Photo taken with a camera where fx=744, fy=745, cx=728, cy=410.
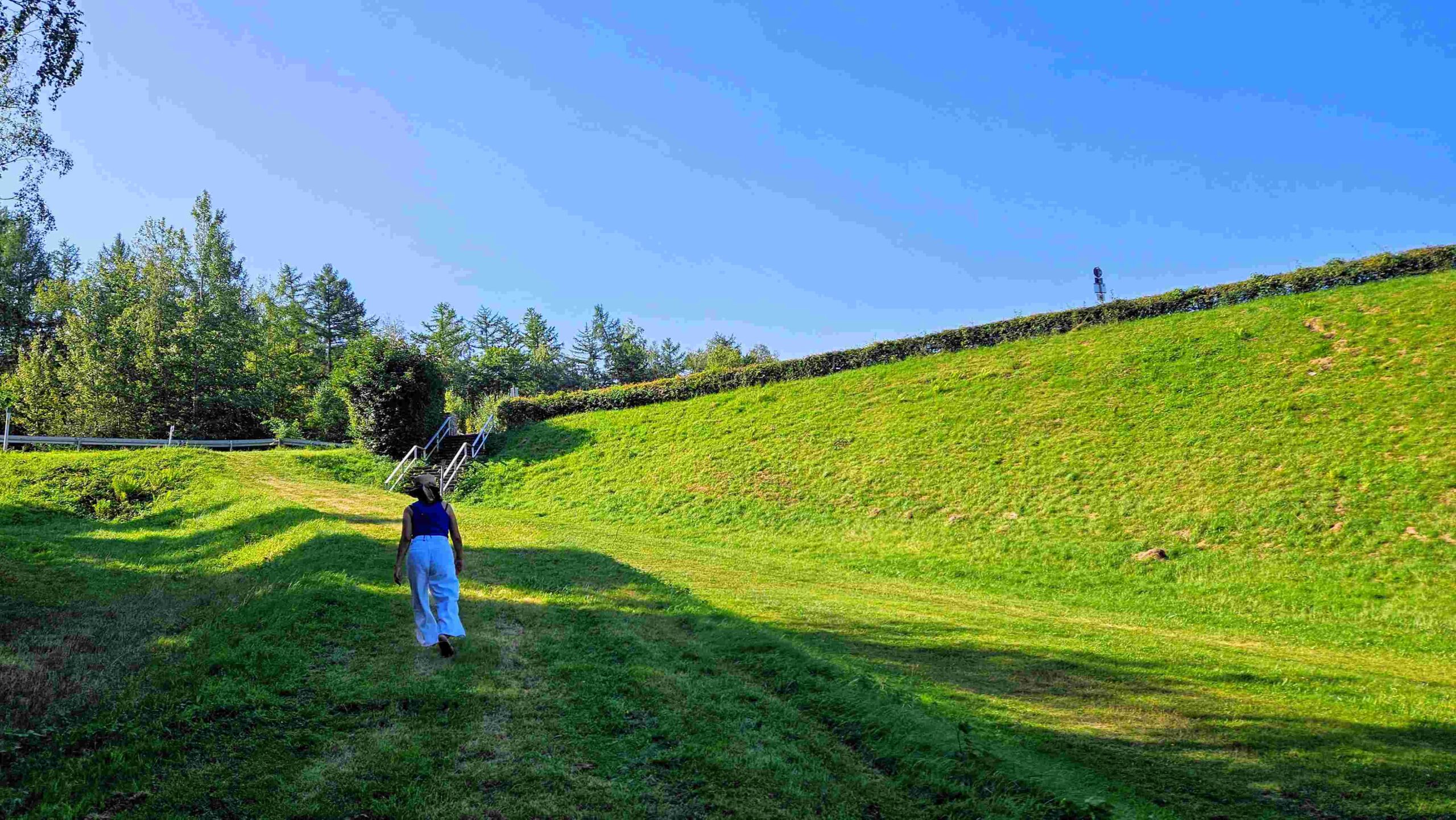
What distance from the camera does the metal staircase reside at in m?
27.2

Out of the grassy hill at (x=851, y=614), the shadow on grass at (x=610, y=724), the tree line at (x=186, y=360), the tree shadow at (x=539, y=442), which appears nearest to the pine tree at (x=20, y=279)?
the tree line at (x=186, y=360)

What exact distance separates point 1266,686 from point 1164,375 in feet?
61.1

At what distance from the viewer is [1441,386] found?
18469 millimetres

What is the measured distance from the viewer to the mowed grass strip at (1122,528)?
605 centimetres

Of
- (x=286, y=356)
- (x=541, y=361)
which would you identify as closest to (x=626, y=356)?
(x=541, y=361)

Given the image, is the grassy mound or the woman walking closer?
the woman walking

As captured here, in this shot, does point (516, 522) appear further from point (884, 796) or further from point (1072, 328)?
point (1072, 328)

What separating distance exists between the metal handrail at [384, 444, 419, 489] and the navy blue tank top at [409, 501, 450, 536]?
20.7m

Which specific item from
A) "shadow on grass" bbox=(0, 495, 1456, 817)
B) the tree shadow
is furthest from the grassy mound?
"shadow on grass" bbox=(0, 495, 1456, 817)

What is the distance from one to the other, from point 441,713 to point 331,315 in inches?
2681

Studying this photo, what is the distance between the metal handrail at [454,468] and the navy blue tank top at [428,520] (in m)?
19.5

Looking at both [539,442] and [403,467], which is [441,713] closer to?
[403,467]

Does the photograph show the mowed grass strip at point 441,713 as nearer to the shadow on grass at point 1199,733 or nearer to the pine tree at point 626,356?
the shadow on grass at point 1199,733

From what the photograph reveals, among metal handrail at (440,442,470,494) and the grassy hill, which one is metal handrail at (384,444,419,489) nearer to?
metal handrail at (440,442,470,494)
